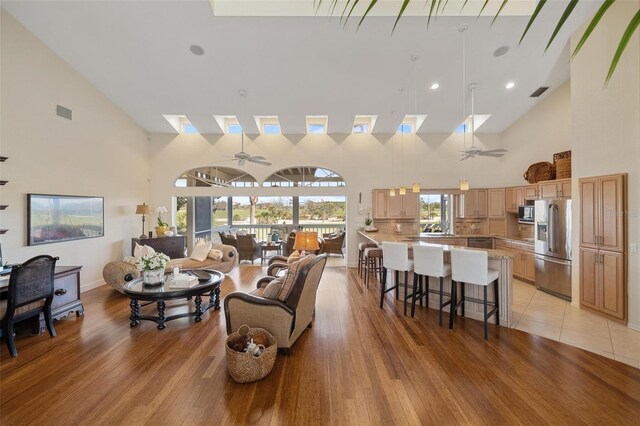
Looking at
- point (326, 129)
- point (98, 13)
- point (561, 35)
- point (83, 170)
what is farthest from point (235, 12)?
point (561, 35)

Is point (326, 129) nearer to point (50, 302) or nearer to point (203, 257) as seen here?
point (203, 257)

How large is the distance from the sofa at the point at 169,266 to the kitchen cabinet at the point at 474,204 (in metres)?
5.84

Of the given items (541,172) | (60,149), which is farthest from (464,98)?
(60,149)

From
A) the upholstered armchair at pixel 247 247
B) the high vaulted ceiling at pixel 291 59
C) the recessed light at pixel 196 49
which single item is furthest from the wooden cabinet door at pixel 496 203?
the recessed light at pixel 196 49

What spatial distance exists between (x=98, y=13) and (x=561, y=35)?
716 centimetres

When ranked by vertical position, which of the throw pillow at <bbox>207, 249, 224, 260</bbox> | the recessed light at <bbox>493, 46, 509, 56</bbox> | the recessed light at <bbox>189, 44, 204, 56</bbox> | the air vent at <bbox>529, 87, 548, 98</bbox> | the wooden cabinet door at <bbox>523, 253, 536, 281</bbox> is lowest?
the wooden cabinet door at <bbox>523, 253, 536, 281</bbox>

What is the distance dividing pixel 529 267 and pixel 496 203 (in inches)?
70.9

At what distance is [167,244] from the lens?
6.66m

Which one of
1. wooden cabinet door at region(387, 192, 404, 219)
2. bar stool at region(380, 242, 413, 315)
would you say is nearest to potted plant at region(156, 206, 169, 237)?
bar stool at region(380, 242, 413, 315)

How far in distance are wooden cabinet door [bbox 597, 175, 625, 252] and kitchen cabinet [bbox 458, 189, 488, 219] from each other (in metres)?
3.09

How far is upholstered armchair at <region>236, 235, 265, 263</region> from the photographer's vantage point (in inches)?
296

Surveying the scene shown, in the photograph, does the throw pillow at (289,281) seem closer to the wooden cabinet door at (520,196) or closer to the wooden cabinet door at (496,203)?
the wooden cabinet door at (520,196)

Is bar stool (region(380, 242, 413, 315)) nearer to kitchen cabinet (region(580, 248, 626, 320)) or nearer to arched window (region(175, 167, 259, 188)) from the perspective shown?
kitchen cabinet (region(580, 248, 626, 320))

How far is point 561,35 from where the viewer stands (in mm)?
4578
